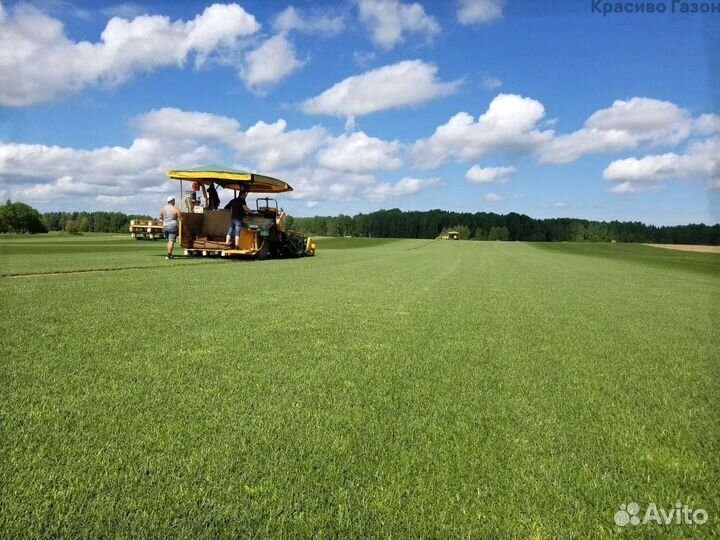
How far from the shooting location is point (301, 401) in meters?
3.52

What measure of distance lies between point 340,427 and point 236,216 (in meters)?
16.8

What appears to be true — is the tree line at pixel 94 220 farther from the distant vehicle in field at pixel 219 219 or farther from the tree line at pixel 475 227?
the distant vehicle in field at pixel 219 219

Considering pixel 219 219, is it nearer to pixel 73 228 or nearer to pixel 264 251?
pixel 264 251

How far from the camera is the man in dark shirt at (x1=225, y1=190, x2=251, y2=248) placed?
61.6ft

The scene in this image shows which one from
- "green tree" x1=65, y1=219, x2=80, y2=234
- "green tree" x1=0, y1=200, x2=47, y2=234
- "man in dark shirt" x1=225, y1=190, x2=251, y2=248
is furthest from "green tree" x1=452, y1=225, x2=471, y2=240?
"man in dark shirt" x1=225, y1=190, x2=251, y2=248

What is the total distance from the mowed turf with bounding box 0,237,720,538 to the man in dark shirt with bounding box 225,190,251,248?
483 inches

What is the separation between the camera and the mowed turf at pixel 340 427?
86.4 inches

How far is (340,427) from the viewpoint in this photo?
3094 millimetres

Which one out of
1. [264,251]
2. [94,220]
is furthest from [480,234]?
[264,251]

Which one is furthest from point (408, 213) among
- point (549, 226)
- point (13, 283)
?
point (13, 283)

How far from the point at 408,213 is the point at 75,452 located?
6614 inches

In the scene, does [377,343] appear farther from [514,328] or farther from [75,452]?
[75,452]

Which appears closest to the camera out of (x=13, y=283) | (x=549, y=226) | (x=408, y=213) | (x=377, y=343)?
(x=377, y=343)

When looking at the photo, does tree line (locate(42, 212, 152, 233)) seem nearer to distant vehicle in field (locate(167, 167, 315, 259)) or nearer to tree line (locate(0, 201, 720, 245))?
tree line (locate(0, 201, 720, 245))
